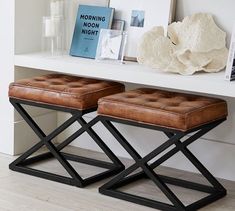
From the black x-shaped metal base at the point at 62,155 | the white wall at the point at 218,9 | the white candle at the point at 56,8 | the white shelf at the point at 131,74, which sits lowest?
the black x-shaped metal base at the point at 62,155

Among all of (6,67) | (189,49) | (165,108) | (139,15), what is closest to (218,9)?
(189,49)

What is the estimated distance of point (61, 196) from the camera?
112 inches

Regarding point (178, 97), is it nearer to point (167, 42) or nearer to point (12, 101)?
point (167, 42)

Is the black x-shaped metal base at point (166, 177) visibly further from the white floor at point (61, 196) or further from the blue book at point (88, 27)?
the blue book at point (88, 27)

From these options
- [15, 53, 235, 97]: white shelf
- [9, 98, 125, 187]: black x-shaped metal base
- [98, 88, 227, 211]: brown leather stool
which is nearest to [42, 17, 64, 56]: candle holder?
[15, 53, 235, 97]: white shelf

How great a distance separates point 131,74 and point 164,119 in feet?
1.50

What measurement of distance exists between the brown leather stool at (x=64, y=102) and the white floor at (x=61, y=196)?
2.7 inches

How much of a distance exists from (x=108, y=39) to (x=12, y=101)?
630 mm

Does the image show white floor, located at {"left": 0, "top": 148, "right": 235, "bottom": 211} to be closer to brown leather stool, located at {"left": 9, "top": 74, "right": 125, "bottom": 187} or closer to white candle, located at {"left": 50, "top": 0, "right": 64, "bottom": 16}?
brown leather stool, located at {"left": 9, "top": 74, "right": 125, "bottom": 187}

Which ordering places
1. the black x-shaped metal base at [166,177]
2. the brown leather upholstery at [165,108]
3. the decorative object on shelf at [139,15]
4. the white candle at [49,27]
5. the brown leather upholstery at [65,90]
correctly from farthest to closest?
1. the white candle at [49,27]
2. the decorative object on shelf at [139,15]
3. the brown leather upholstery at [65,90]
4. the black x-shaped metal base at [166,177]
5. the brown leather upholstery at [165,108]

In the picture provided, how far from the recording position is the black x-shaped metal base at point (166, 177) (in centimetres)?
268

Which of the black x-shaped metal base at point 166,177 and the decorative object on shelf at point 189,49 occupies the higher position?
the decorative object on shelf at point 189,49

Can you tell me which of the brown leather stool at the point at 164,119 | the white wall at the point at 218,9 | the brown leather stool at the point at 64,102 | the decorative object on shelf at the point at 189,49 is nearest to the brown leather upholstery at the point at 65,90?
→ the brown leather stool at the point at 64,102

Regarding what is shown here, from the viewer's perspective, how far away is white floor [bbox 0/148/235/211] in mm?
2729
